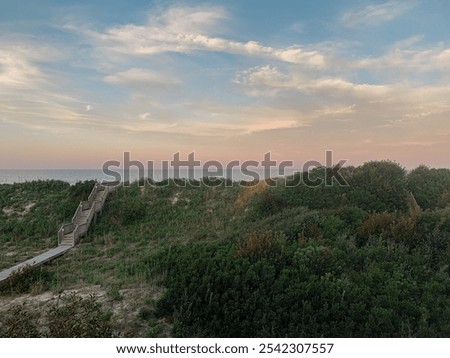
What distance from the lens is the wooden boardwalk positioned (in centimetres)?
1625

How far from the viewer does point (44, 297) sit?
9.66 m

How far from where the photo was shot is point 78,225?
20078 millimetres

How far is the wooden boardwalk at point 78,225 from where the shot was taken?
1625cm

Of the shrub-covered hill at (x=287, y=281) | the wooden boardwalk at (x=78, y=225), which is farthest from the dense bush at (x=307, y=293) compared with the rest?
the wooden boardwalk at (x=78, y=225)

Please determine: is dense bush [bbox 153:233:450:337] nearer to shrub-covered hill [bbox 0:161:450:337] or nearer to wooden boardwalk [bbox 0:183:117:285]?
shrub-covered hill [bbox 0:161:450:337]

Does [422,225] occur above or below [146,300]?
above

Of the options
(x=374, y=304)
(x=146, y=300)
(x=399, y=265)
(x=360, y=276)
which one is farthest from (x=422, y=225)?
(x=146, y=300)

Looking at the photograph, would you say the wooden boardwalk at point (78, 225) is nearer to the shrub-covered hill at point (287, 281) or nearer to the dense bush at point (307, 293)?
the shrub-covered hill at point (287, 281)

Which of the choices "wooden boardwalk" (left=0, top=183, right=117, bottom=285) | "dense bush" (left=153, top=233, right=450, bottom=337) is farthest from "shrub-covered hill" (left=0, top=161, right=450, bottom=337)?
"wooden boardwalk" (left=0, top=183, right=117, bottom=285)

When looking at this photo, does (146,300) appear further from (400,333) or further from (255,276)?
(400,333)

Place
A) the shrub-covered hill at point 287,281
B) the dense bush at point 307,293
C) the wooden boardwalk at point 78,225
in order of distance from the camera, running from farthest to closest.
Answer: the wooden boardwalk at point 78,225, the shrub-covered hill at point 287,281, the dense bush at point 307,293

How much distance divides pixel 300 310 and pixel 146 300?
3604mm

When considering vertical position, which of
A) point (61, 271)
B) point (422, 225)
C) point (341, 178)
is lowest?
point (61, 271)

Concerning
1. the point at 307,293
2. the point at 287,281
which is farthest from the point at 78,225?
the point at 307,293
